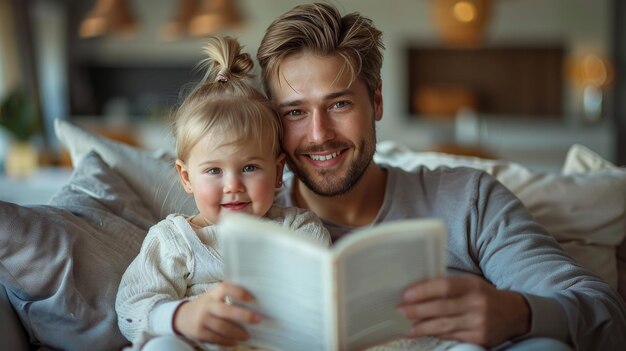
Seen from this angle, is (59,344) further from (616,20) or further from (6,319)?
(616,20)

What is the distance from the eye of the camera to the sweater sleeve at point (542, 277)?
1.22 metres

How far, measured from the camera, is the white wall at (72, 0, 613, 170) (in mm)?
8281

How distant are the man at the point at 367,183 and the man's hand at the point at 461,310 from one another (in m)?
0.16

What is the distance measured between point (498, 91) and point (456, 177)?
24.4ft

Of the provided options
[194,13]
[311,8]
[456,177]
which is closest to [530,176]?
[456,177]

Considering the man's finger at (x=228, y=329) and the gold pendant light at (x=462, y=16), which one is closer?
the man's finger at (x=228, y=329)

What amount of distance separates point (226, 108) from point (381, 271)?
48cm

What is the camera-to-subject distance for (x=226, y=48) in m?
1.50

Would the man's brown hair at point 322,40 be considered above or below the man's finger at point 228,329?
above

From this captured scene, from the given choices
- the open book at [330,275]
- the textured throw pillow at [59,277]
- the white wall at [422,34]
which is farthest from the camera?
the white wall at [422,34]

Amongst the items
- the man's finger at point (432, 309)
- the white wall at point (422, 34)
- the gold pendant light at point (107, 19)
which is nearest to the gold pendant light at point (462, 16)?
the gold pendant light at point (107, 19)

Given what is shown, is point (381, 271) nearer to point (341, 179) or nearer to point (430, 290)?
point (430, 290)

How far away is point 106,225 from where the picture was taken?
155 cm

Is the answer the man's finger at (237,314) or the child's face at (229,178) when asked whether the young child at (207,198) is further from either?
the man's finger at (237,314)
